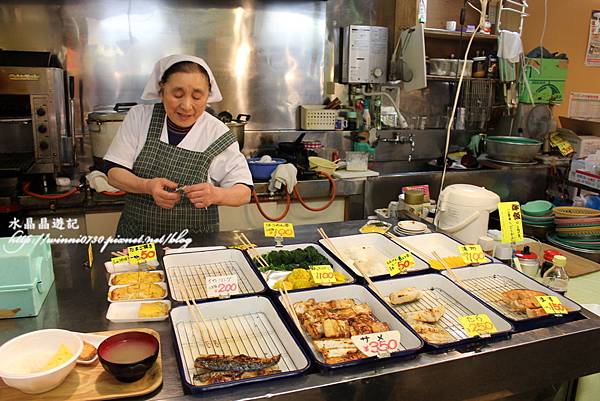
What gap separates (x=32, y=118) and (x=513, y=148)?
3.91 m

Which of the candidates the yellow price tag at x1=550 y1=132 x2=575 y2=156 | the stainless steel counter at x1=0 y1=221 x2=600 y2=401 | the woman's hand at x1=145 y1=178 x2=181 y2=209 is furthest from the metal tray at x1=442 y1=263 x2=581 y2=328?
the yellow price tag at x1=550 y1=132 x2=575 y2=156

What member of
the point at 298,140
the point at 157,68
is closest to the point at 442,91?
the point at 298,140

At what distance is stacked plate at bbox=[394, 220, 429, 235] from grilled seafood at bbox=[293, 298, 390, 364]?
0.72m

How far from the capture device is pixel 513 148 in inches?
170

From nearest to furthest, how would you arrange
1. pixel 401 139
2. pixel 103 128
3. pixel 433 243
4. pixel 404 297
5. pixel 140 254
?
pixel 404 297 < pixel 140 254 < pixel 433 243 < pixel 103 128 < pixel 401 139

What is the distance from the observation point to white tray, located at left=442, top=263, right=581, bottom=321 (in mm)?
1682

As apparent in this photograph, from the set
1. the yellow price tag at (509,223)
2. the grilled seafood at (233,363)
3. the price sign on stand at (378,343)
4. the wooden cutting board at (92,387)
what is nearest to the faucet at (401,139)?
the yellow price tag at (509,223)

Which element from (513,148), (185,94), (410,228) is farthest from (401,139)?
(185,94)

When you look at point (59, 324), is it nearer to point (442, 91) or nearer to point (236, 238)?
point (236, 238)

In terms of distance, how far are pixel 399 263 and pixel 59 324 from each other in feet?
3.80

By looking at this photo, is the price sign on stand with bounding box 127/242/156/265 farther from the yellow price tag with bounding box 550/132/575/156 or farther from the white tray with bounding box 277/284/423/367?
the yellow price tag with bounding box 550/132/575/156

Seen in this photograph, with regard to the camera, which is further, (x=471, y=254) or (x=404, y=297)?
(x=471, y=254)

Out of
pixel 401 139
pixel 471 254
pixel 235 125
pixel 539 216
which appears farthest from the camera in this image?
pixel 401 139

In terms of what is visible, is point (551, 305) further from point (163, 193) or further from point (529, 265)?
point (163, 193)
